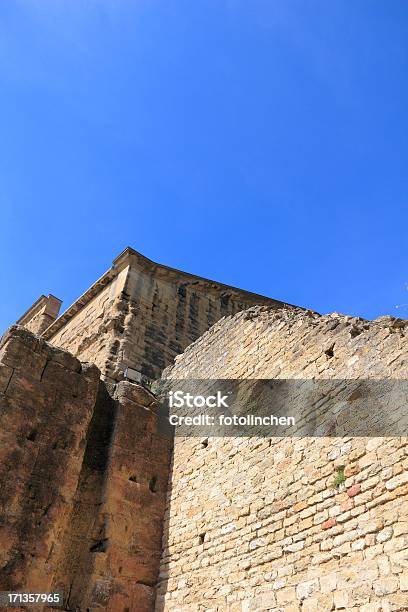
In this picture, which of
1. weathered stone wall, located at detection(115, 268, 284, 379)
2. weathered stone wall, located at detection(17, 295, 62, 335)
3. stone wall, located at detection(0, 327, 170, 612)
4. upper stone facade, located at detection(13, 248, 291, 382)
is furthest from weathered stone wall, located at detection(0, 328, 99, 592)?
weathered stone wall, located at detection(17, 295, 62, 335)

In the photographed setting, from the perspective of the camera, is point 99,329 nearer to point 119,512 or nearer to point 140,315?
point 140,315

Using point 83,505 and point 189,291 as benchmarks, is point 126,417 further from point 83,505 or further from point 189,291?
point 189,291

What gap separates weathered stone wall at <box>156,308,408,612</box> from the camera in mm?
4777

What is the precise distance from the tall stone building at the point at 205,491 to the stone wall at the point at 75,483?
0.06 ft

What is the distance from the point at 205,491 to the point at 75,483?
177 cm

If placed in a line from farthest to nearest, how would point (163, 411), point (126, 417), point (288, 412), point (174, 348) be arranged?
point (174, 348), point (163, 411), point (126, 417), point (288, 412)

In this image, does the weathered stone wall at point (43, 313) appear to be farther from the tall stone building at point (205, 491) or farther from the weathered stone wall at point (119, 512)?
the weathered stone wall at point (119, 512)

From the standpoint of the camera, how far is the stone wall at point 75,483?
21.5 ft

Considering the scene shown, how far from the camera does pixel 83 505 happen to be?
7.40 meters

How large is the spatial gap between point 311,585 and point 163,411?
4383mm

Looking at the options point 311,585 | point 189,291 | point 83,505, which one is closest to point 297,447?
point 311,585

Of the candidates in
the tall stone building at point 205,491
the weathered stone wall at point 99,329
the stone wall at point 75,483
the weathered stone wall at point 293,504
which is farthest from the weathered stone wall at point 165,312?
the weathered stone wall at point 293,504

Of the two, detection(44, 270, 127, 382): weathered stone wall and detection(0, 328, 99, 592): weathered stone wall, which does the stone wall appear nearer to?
detection(0, 328, 99, 592): weathered stone wall

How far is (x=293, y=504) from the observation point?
19.1 feet
